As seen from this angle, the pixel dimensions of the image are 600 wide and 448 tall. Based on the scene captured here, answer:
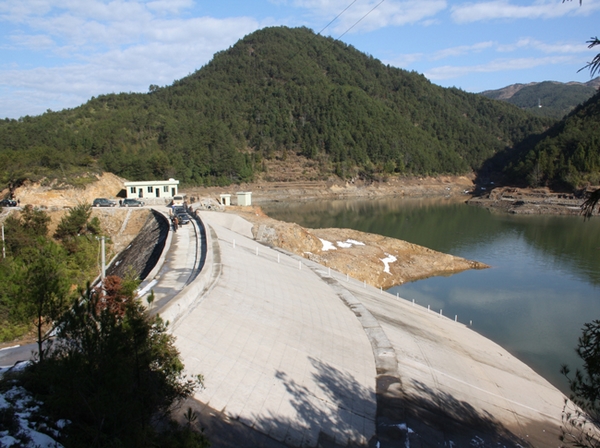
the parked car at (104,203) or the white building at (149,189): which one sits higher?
the white building at (149,189)

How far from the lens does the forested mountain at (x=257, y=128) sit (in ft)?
252

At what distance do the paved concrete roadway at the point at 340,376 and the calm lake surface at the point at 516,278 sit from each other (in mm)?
3517

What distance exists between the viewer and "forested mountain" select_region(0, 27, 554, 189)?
7691 centimetres

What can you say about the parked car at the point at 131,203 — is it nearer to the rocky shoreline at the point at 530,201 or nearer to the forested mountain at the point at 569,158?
the rocky shoreline at the point at 530,201

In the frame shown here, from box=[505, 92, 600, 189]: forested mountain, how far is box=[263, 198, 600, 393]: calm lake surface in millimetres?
23121

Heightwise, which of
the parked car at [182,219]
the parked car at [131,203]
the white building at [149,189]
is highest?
the white building at [149,189]

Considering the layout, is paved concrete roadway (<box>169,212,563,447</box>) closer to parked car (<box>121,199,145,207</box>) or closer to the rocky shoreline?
parked car (<box>121,199,145,207</box>)

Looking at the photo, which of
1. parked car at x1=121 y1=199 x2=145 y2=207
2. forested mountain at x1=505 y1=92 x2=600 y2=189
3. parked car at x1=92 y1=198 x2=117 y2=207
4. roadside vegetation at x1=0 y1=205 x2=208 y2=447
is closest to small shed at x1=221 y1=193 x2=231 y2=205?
parked car at x1=121 y1=199 x2=145 y2=207

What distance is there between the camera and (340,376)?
13938 mm

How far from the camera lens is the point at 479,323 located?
1055 inches

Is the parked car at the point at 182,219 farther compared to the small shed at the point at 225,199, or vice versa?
the small shed at the point at 225,199

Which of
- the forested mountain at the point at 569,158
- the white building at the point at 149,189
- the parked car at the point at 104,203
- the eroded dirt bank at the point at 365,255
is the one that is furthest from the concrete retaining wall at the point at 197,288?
the forested mountain at the point at 569,158

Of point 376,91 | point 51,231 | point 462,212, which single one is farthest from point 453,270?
point 376,91

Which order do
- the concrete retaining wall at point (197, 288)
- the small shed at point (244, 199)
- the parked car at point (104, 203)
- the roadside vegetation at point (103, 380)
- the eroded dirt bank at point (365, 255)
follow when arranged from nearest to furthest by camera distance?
the roadside vegetation at point (103, 380)
the concrete retaining wall at point (197, 288)
the eroded dirt bank at point (365, 255)
the parked car at point (104, 203)
the small shed at point (244, 199)
